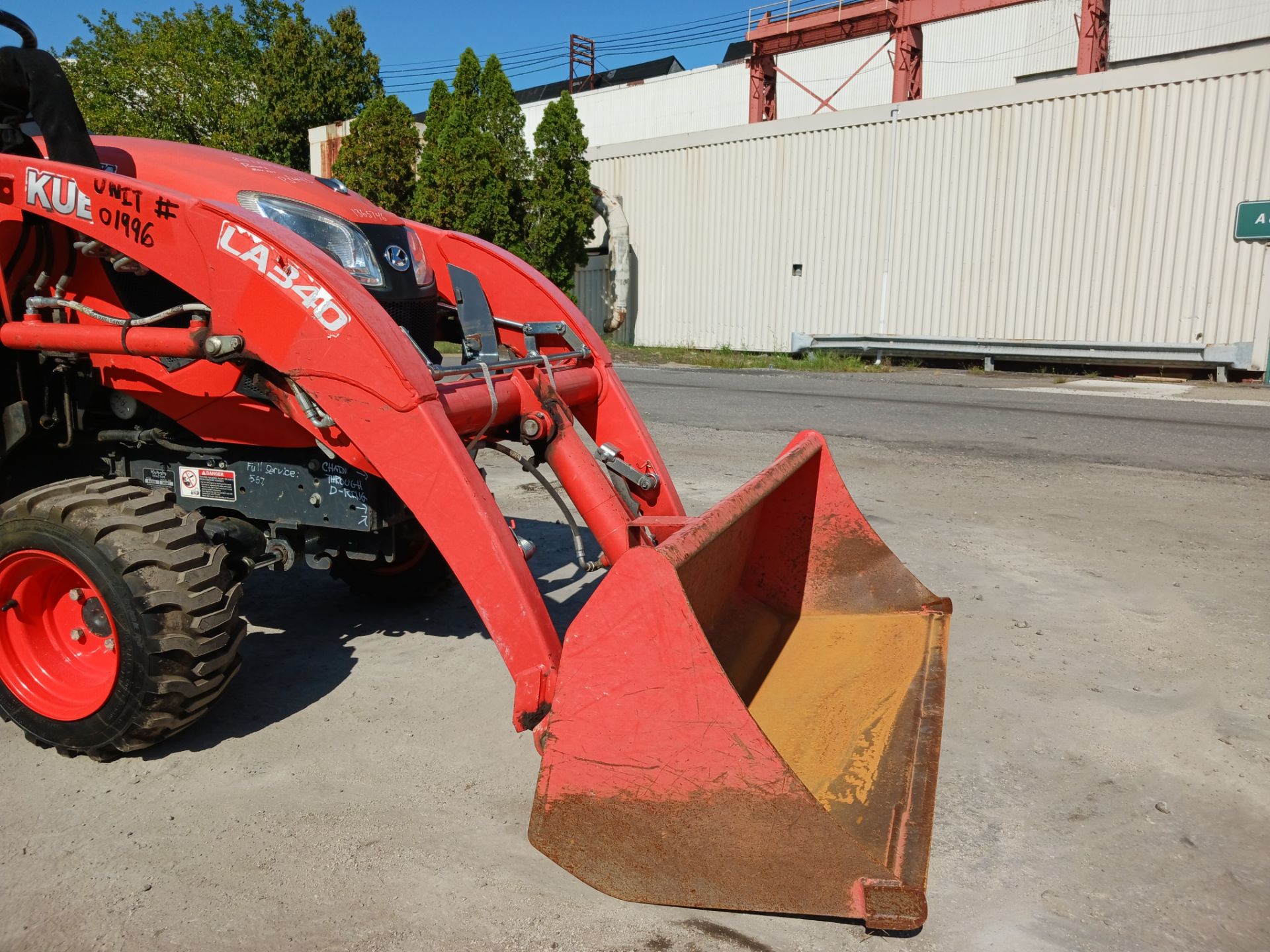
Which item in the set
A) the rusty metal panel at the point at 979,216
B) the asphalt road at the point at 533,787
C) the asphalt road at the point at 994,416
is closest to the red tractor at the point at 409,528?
the asphalt road at the point at 533,787

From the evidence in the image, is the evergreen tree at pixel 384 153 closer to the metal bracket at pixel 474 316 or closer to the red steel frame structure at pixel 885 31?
the red steel frame structure at pixel 885 31

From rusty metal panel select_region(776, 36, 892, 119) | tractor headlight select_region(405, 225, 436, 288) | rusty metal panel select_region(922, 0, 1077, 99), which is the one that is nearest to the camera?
tractor headlight select_region(405, 225, 436, 288)

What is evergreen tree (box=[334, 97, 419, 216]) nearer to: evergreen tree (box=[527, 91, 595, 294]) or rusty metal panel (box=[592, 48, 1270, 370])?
evergreen tree (box=[527, 91, 595, 294])

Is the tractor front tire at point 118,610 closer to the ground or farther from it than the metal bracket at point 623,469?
closer to the ground

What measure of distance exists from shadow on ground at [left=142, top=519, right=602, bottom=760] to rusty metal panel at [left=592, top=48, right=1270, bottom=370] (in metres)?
14.2

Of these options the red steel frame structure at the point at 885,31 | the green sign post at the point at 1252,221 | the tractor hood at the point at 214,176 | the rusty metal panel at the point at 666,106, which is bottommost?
the tractor hood at the point at 214,176

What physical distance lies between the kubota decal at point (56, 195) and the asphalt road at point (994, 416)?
7.43 meters

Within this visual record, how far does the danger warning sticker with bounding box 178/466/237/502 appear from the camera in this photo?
3781mm

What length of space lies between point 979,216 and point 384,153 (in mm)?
12828

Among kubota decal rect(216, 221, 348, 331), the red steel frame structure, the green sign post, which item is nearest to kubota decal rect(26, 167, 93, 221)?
kubota decal rect(216, 221, 348, 331)

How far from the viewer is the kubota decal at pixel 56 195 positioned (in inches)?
134

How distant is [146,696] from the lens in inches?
129

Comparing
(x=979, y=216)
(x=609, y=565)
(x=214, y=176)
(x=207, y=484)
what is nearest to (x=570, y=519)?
(x=609, y=565)

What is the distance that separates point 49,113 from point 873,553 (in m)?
3.51
